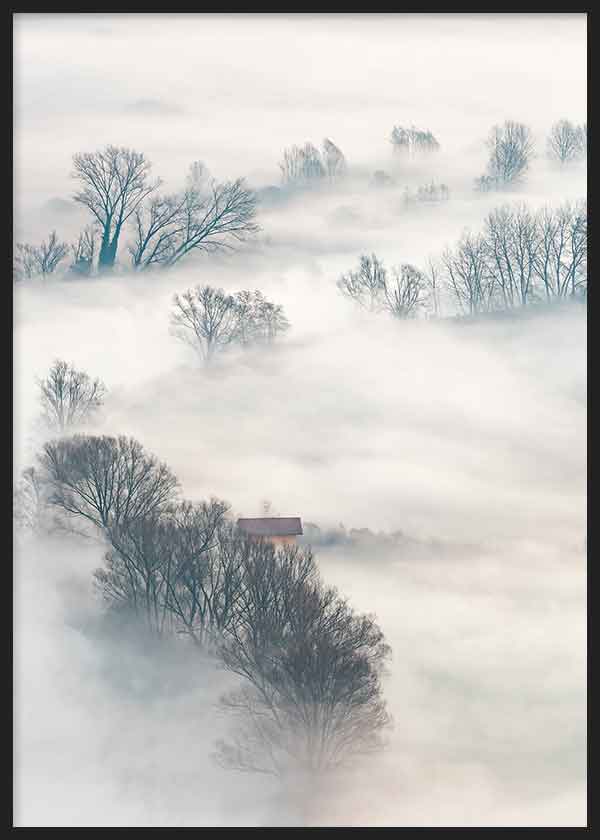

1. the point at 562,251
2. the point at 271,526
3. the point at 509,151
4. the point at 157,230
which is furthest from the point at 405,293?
the point at 271,526

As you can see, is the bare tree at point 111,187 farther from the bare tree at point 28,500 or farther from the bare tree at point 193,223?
the bare tree at point 28,500

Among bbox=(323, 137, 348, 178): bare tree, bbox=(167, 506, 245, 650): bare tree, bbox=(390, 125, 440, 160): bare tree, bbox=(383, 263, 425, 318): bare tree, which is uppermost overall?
bbox=(390, 125, 440, 160): bare tree

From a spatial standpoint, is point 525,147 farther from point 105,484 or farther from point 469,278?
point 105,484

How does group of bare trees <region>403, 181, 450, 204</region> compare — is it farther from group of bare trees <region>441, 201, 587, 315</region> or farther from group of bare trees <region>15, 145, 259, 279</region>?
group of bare trees <region>15, 145, 259, 279</region>

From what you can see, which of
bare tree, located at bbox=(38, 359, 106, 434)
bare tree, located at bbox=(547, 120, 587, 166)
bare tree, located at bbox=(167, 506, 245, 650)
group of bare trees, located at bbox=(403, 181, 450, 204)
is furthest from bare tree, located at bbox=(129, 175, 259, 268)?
bare tree, located at bbox=(547, 120, 587, 166)

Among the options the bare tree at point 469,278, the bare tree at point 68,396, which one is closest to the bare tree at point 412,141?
the bare tree at point 469,278

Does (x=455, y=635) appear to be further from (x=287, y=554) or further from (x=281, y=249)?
(x=281, y=249)
